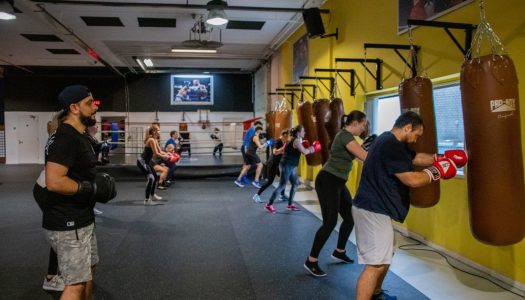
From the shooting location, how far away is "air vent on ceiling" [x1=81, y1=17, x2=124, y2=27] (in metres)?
8.34

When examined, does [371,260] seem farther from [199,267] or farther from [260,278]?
[199,267]

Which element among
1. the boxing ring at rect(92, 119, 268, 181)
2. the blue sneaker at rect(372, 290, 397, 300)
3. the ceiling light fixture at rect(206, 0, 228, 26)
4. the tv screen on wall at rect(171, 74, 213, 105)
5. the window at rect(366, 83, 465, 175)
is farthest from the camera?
the tv screen on wall at rect(171, 74, 213, 105)

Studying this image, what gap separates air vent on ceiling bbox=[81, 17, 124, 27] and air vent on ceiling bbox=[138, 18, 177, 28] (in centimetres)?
46

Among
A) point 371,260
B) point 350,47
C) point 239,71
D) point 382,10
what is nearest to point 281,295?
point 371,260

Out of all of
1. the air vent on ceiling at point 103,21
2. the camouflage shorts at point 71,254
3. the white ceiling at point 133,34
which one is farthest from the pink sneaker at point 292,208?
the air vent on ceiling at point 103,21

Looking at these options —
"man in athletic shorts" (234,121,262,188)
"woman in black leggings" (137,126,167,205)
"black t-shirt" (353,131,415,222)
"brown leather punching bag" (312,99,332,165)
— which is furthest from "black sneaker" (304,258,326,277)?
"man in athletic shorts" (234,121,262,188)

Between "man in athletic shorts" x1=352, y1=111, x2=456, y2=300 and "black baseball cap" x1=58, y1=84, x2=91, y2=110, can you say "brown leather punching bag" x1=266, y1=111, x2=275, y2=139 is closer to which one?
"man in athletic shorts" x1=352, y1=111, x2=456, y2=300

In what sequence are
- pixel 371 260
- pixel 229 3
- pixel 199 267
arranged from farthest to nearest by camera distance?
1. pixel 229 3
2. pixel 199 267
3. pixel 371 260

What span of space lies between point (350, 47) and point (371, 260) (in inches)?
176

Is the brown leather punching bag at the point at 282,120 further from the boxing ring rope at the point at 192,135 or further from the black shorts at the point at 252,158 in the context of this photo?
the boxing ring rope at the point at 192,135

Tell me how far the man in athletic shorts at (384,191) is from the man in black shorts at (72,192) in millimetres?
1438

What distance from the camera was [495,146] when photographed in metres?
2.49

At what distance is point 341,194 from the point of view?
3.64m

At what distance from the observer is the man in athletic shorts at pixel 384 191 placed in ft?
7.54
